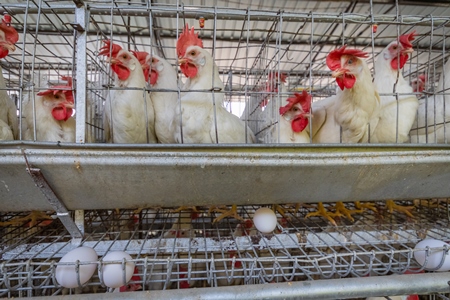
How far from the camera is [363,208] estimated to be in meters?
1.30

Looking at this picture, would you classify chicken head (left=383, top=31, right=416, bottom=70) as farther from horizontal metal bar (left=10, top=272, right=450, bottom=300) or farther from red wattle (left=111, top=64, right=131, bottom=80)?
red wattle (left=111, top=64, right=131, bottom=80)

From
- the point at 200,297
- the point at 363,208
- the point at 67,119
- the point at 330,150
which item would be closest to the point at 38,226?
the point at 67,119

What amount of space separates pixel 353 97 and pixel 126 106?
944mm

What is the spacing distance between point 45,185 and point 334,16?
3.62 feet

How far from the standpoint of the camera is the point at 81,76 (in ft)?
2.31

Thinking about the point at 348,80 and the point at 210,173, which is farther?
the point at 348,80

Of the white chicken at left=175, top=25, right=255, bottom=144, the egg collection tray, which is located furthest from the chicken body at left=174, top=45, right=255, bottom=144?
the egg collection tray

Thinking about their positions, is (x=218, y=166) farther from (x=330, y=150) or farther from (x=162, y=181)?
(x=330, y=150)

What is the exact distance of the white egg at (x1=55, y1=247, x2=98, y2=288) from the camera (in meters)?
0.65

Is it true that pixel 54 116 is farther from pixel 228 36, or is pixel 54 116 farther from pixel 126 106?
pixel 228 36

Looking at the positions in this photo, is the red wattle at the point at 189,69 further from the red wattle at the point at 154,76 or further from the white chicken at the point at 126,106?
the red wattle at the point at 154,76

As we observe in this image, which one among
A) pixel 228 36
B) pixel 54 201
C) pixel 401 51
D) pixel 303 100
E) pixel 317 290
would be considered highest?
pixel 228 36

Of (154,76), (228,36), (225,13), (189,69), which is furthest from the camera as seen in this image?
(228,36)

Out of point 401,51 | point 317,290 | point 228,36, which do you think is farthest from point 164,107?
point 228,36
